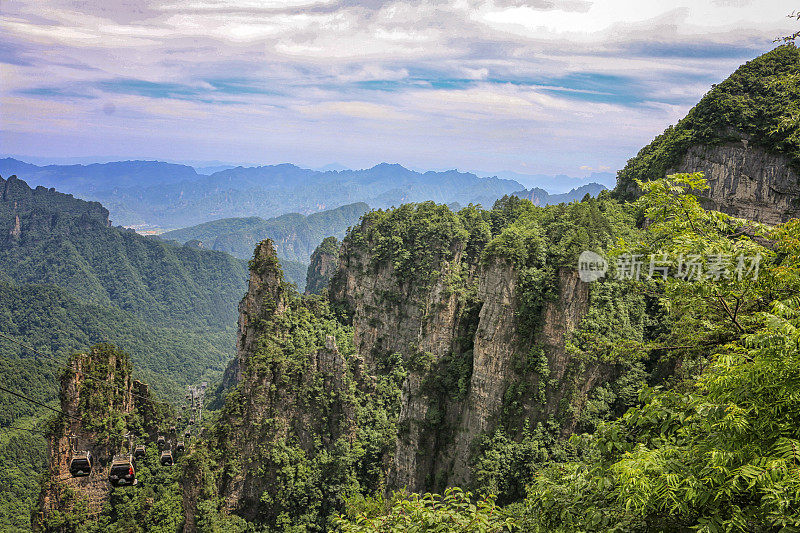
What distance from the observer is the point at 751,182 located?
1316 inches

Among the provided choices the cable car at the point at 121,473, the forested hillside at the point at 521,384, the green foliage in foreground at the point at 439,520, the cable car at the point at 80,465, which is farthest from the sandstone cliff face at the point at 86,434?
the green foliage in foreground at the point at 439,520

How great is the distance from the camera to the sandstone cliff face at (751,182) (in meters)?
32.4

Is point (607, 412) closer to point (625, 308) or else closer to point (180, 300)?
point (625, 308)

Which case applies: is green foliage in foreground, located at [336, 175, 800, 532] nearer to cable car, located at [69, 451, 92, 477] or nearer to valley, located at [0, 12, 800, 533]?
valley, located at [0, 12, 800, 533]

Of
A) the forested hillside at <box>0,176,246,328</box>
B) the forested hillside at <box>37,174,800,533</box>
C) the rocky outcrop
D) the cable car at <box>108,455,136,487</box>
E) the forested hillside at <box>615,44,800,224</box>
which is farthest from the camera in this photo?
the forested hillside at <box>0,176,246,328</box>

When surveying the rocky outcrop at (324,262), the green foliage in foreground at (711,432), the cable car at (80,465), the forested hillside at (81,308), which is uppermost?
the green foliage in foreground at (711,432)

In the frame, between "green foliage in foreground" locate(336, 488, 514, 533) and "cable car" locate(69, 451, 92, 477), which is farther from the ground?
"green foliage in foreground" locate(336, 488, 514, 533)

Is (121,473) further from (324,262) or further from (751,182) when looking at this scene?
(324,262)

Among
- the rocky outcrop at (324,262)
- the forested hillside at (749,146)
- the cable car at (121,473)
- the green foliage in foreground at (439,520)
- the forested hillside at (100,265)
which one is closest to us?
the green foliage in foreground at (439,520)

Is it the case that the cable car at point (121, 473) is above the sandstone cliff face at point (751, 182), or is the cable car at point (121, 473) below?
below

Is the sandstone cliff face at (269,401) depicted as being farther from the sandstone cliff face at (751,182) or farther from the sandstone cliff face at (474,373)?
the sandstone cliff face at (751,182)

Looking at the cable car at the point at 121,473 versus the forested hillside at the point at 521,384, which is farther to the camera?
the cable car at the point at 121,473

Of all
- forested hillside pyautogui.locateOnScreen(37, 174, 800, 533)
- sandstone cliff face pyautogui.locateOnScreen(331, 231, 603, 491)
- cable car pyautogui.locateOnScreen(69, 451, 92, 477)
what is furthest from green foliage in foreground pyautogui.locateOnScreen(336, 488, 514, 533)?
sandstone cliff face pyautogui.locateOnScreen(331, 231, 603, 491)

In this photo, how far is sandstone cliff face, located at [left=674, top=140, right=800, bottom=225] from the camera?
32.4m
